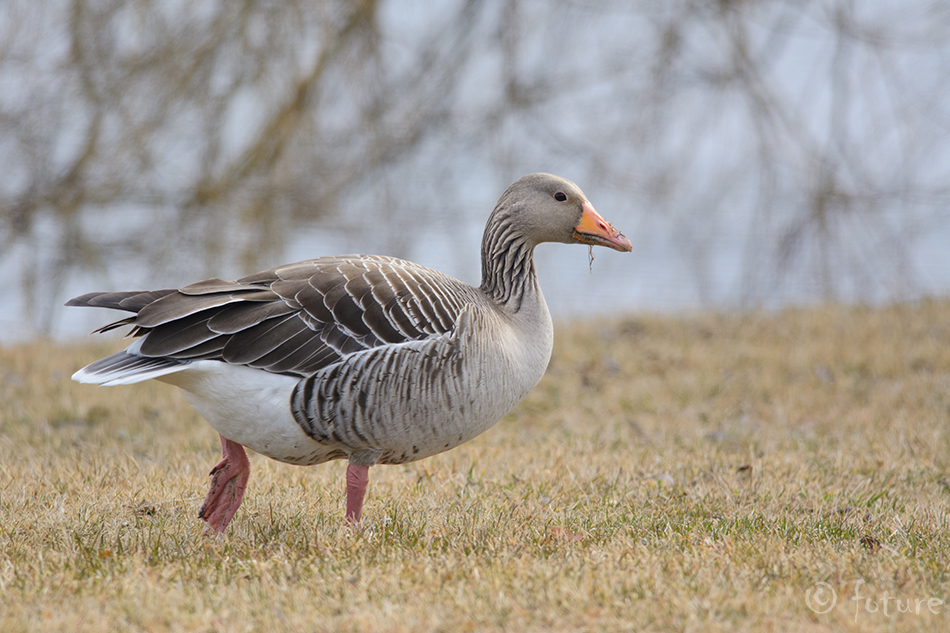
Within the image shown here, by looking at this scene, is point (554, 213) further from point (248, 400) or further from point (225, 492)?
point (225, 492)

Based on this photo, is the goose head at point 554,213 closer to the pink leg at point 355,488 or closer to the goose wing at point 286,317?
the goose wing at point 286,317

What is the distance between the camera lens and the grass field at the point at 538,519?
3.18 meters

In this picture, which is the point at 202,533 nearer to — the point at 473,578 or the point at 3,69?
the point at 473,578

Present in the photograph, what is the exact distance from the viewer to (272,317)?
4.09m

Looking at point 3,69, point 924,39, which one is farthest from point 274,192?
point 924,39

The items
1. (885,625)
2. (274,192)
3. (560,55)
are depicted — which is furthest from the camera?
(274,192)

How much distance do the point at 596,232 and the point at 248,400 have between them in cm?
213

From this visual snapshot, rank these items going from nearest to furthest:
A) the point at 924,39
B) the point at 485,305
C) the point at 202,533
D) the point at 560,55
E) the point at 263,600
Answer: the point at 263,600
the point at 202,533
the point at 485,305
the point at 924,39
the point at 560,55

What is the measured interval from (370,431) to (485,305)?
0.96 m

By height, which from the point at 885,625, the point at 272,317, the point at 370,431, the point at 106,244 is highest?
the point at 106,244

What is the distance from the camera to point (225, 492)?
13.9 feet

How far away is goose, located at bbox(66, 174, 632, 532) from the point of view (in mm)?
3975
